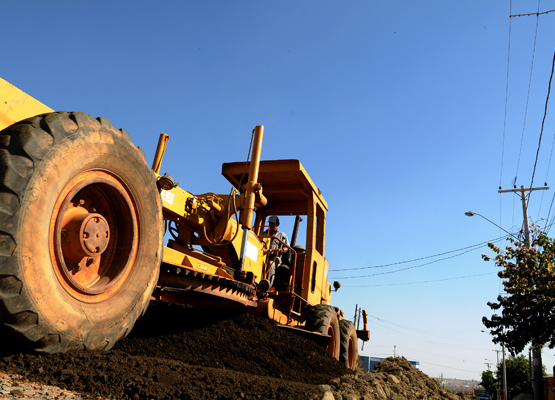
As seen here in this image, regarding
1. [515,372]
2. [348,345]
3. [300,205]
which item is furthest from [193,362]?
[515,372]

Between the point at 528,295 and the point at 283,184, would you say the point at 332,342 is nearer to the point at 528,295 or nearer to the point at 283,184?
the point at 283,184

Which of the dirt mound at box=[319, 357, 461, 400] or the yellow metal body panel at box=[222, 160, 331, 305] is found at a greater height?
the yellow metal body panel at box=[222, 160, 331, 305]

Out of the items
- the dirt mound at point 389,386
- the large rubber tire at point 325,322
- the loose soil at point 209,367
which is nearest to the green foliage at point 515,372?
the dirt mound at point 389,386

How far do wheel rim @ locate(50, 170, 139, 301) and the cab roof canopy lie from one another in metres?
3.37

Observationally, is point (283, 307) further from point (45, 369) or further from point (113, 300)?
point (45, 369)

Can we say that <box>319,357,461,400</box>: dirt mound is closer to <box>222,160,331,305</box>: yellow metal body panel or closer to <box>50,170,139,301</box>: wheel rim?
<box>222,160,331,305</box>: yellow metal body panel

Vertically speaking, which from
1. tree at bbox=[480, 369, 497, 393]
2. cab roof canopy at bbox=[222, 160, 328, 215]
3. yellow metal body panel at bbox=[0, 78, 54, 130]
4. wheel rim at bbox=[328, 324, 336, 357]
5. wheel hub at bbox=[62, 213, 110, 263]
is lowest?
tree at bbox=[480, 369, 497, 393]

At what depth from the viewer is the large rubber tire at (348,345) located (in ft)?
29.0

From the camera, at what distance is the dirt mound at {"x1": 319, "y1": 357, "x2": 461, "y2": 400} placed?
4.57 m

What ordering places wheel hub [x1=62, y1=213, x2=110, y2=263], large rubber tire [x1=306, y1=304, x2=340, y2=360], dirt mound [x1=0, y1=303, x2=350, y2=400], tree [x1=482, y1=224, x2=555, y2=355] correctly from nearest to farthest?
dirt mound [x1=0, y1=303, x2=350, y2=400], wheel hub [x1=62, y1=213, x2=110, y2=263], large rubber tire [x1=306, y1=304, x2=340, y2=360], tree [x1=482, y1=224, x2=555, y2=355]

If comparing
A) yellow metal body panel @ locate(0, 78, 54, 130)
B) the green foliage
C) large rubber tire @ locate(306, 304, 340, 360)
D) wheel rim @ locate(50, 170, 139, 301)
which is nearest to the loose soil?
wheel rim @ locate(50, 170, 139, 301)

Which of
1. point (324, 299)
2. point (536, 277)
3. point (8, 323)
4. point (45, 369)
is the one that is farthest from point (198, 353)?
point (536, 277)

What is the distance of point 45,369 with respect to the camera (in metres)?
2.70

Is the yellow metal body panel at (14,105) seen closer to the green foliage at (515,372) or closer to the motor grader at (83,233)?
the motor grader at (83,233)
